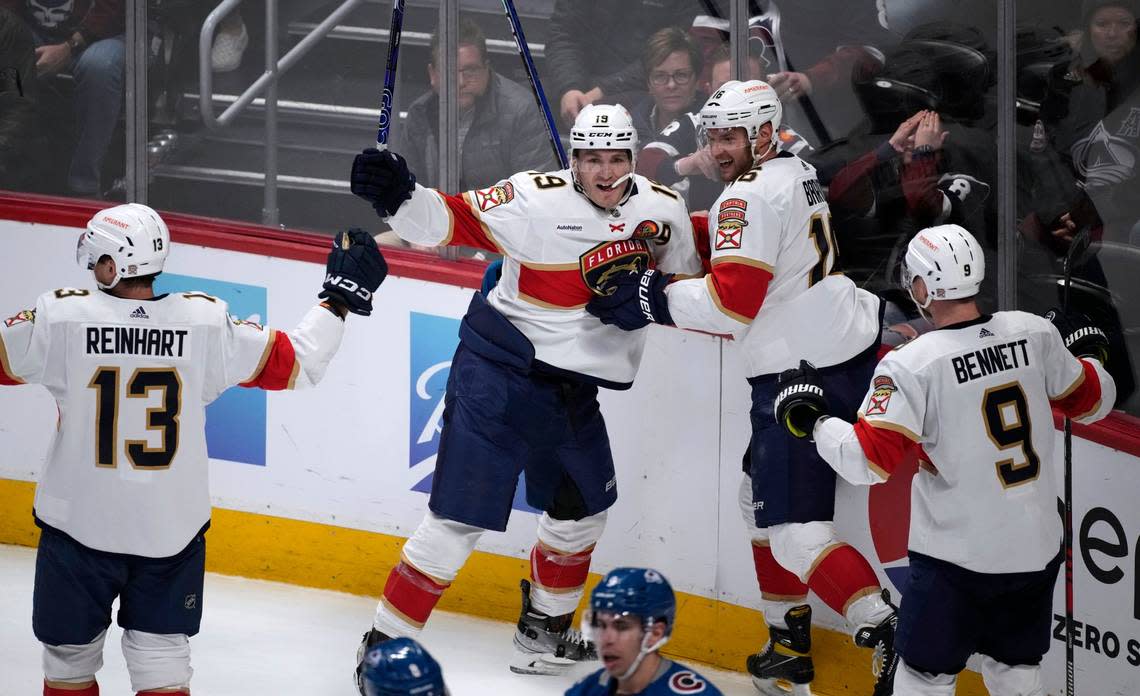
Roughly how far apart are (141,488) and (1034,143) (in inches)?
101

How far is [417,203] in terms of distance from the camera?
165 inches

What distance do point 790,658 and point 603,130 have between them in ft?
5.21

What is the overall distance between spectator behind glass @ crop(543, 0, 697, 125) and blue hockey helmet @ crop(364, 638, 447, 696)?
260 cm

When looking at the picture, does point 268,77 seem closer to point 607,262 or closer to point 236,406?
point 236,406

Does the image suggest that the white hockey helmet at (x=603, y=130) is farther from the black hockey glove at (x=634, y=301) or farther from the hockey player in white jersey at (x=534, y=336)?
the black hockey glove at (x=634, y=301)

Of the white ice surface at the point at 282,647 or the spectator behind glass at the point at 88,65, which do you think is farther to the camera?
the spectator behind glass at the point at 88,65

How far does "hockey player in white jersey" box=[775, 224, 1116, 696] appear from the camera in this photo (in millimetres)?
3508

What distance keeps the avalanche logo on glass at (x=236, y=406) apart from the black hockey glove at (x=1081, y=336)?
2660 mm

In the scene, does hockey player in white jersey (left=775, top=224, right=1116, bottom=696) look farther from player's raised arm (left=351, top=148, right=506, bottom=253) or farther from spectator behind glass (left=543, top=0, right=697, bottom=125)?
spectator behind glass (left=543, top=0, right=697, bottom=125)

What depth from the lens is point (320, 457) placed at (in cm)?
535

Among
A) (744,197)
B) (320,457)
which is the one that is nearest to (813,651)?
(744,197)

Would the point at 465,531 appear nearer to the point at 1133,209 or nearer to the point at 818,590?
the point at 818,590

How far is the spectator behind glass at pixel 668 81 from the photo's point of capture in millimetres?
4773

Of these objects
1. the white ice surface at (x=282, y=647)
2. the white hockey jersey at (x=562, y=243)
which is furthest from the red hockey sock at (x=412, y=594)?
the white hockey jersey at (x=562, y=243)
